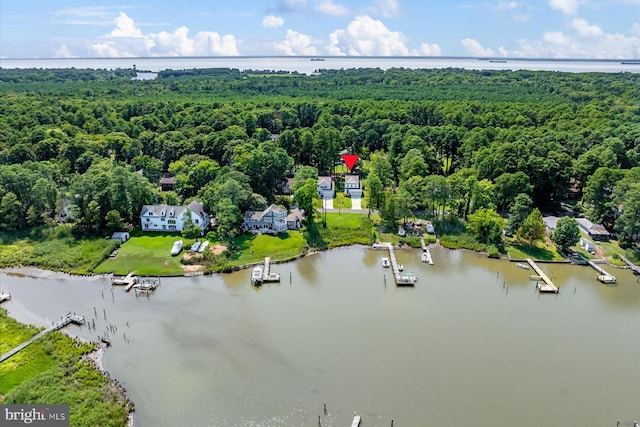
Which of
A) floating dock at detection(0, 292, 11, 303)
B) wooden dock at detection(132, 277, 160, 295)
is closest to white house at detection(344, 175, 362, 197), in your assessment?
wooden dock at detection(132, 277, 160, 295)

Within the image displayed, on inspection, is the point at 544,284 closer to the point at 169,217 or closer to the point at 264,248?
the point at 264,248

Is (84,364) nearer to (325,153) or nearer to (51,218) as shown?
(51,218)

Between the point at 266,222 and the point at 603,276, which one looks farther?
the point at 266,222

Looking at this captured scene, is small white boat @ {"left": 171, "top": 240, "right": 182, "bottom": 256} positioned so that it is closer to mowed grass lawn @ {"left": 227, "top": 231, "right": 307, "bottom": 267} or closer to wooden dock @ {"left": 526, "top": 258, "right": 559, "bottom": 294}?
mowed grass lawn @ {"left": 227, "top": 231, "right": 307, "bottom": 267}

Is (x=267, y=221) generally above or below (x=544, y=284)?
above

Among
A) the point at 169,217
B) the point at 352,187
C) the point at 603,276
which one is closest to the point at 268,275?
the point at 169,217

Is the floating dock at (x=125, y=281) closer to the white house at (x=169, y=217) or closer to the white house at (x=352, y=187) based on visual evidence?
the white house at (x=169, y=217)

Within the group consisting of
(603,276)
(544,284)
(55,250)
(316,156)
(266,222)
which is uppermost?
(316,156)
